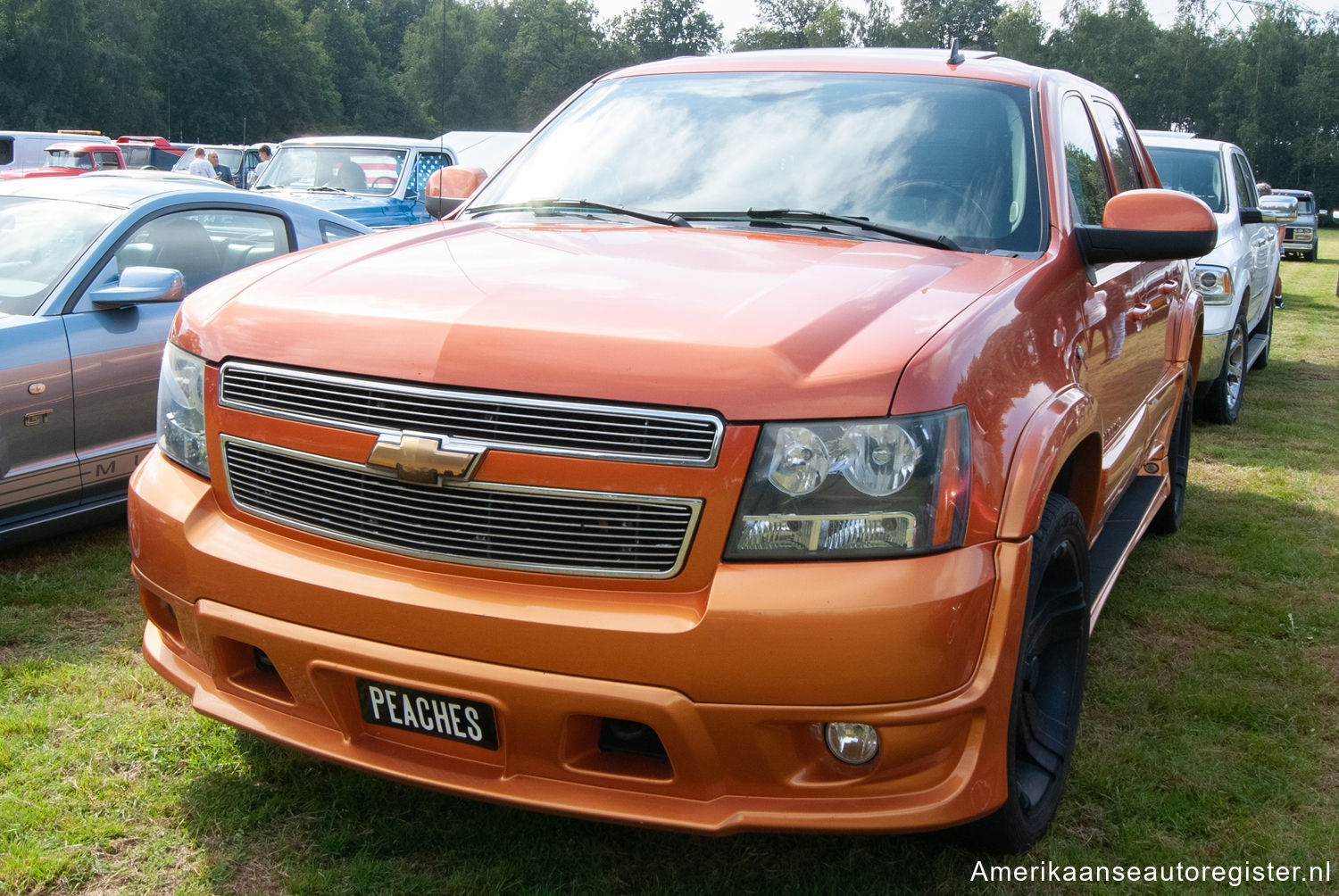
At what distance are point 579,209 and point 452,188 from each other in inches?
39.7

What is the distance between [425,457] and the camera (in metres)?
2.16

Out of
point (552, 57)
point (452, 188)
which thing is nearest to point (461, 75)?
point (552, 57)

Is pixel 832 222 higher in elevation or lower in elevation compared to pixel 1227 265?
higher

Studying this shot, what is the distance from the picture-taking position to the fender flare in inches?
86.8

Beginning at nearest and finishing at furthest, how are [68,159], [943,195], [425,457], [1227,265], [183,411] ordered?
[425,457]
[183,411]
[943,195]
[1227,265]
[68,159]

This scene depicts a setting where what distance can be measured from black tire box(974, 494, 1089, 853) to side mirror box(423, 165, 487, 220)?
95.4 inches

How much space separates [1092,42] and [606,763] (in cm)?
8617

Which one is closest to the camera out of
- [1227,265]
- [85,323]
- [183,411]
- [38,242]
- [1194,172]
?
[183,411]

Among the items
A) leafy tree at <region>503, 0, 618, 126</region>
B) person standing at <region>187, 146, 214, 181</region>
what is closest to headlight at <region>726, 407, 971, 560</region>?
person standing at <region>187, 146, 214, 181</region>

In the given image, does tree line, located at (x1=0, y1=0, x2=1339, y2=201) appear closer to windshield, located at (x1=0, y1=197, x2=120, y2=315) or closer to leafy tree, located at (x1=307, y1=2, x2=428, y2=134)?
leafy tree, located at (x1=307, y1=2, x2=428, y2=134)

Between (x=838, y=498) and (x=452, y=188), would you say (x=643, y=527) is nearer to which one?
(x=838, y=498)

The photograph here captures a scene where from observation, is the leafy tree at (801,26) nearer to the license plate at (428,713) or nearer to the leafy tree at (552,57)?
the leafy tree at (552,57)

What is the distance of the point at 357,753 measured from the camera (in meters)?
2.33

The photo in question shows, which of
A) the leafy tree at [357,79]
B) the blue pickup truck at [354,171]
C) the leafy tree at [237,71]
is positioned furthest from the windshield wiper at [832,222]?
the leafy tree at [357,79]
